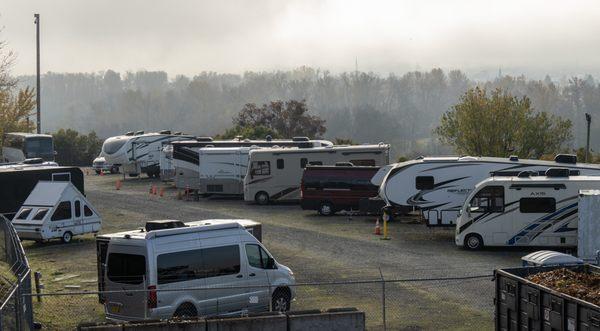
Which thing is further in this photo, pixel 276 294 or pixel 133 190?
pixel 133 190

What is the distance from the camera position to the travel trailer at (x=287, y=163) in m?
47.2

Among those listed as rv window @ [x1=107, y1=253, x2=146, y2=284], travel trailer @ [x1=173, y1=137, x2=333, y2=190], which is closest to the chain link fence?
rv window @ [x1=107, y1=253, x2=146, y2=284]

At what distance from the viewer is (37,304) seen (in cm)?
2425

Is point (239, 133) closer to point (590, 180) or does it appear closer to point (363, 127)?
point (590, 180)

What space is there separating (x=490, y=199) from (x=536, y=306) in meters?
16.7

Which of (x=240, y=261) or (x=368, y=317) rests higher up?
(x=240, y=261)

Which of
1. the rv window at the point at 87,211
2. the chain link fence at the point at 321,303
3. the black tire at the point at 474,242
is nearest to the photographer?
the chain link fence at the point at 321,303

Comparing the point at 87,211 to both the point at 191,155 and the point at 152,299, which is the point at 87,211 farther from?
the point at 191,155

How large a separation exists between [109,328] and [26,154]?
48841 millimetres

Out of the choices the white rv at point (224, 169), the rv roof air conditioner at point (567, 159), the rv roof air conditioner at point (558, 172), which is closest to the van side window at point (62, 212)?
the white rv at point (224, 169)

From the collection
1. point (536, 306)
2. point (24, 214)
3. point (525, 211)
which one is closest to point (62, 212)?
point (24, 214)

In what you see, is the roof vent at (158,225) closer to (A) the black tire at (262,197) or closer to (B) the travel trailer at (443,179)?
(B) the travel trailer at (443,179)

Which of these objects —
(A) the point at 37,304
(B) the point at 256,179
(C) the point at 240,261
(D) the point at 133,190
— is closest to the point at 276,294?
(C) the point at 240,261

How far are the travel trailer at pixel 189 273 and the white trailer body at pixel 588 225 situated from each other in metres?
11.8
